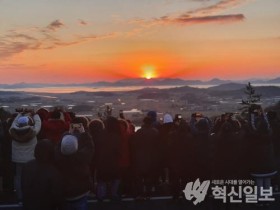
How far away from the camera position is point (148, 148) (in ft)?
22.1

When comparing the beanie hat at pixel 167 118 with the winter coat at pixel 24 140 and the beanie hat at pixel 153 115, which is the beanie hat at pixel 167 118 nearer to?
the beanie hat at pixel 153 115

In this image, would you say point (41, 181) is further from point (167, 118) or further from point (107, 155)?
point (167, 118)

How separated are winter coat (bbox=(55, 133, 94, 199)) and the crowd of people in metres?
0.04

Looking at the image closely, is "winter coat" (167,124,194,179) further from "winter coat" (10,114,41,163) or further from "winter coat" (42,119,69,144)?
"winter coat" (10,114,41,163)

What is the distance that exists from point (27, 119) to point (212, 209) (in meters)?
3.09

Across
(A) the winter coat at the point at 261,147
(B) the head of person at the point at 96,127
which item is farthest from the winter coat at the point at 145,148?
(A) the winter coat at the point at 261,147

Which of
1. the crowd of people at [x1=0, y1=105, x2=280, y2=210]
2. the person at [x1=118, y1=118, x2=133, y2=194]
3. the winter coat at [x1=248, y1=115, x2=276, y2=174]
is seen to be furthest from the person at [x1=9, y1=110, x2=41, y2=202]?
the winter coat at [x1=248, y1=115, x2=276, y2=174]

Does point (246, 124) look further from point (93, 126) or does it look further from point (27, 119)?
point (27, 119)

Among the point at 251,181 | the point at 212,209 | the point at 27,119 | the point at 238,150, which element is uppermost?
the point at 27,119

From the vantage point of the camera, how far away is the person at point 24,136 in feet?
20.0

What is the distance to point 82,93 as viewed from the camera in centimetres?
1558

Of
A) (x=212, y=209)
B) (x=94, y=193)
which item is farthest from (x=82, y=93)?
(x=212, y=209)

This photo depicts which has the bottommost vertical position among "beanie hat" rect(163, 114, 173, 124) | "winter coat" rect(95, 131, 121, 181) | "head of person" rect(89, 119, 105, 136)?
"winter coat" rect(95, 131, 121, 181)

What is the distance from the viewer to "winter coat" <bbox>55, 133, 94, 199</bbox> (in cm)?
485
